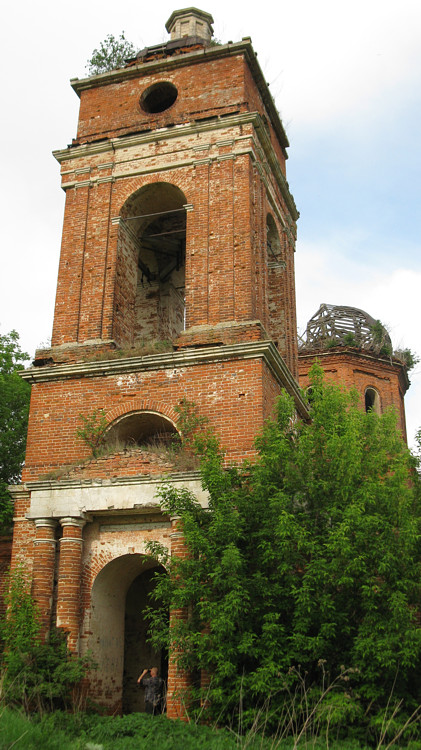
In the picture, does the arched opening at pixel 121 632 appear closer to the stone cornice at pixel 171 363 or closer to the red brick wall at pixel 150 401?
the red brick wall at pixel 150 401

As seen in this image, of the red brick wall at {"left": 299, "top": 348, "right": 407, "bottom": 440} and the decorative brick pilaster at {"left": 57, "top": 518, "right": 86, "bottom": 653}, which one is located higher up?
the red brick wall at {"left": 299, "top": 348, "right": 407, "bottom": 440}

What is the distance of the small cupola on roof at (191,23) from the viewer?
18562mm

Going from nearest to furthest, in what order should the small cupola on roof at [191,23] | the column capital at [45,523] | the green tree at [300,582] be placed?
the green tree at [300,582], the column capital at [45,523], the small cupola on roof at [191,23]

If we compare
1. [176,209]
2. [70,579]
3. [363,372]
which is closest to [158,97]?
[176,209]

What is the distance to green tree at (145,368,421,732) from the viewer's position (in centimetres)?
916

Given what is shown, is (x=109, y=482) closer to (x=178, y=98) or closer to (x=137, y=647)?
(x=137, y=647)

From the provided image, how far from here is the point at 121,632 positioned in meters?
12.6

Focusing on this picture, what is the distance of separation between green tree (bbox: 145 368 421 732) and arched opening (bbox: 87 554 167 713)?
4.61 ft

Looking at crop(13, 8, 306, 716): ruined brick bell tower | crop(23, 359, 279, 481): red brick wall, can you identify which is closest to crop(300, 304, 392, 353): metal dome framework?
crop(13, 8, 306, 716): ruined brick bell tower

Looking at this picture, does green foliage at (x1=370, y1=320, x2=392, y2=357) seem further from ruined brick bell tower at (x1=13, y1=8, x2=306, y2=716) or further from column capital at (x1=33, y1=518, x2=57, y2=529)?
column capital at (x1=33, y1=518, x2=57, y2=529)

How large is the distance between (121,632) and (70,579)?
174 centimetres

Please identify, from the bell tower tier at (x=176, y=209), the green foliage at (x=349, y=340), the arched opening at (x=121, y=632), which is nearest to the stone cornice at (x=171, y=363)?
the bell tower tier at (x=176, y=209)

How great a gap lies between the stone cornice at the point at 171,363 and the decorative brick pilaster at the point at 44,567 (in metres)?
2.81

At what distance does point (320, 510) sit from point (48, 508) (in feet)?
14.3
